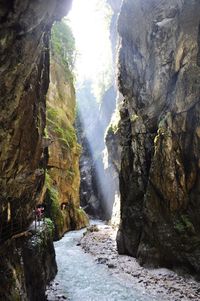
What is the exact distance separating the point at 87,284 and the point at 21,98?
41.0 feet

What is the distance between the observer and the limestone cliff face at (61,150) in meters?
38.6

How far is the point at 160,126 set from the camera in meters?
23.7

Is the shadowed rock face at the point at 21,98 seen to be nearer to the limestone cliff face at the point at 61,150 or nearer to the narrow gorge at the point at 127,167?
the narrow gorge at the point at 127,167

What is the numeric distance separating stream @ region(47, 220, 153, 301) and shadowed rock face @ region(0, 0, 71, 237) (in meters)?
4.58

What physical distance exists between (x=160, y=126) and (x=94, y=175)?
51.8 metres

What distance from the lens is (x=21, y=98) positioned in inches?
504

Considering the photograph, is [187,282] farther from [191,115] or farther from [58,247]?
[58,247]

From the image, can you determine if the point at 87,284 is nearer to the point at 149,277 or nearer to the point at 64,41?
the point at 149,277

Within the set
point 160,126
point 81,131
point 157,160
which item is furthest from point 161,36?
point 81,131

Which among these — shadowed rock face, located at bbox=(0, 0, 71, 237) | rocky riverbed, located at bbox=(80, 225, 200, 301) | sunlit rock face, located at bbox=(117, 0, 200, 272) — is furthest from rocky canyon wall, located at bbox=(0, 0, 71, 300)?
sunlit rock face, located at bbox=(117, 0, 200, 272)

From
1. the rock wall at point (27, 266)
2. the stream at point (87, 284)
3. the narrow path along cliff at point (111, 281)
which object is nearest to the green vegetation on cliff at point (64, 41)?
the narrow path along cliff at point (111, 281)

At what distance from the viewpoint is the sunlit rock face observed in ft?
71.4

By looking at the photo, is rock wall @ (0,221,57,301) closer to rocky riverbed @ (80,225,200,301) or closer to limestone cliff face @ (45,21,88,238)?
rocky riverbed @ (80,225,200,301)

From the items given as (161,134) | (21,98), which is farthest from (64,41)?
(21,98)
